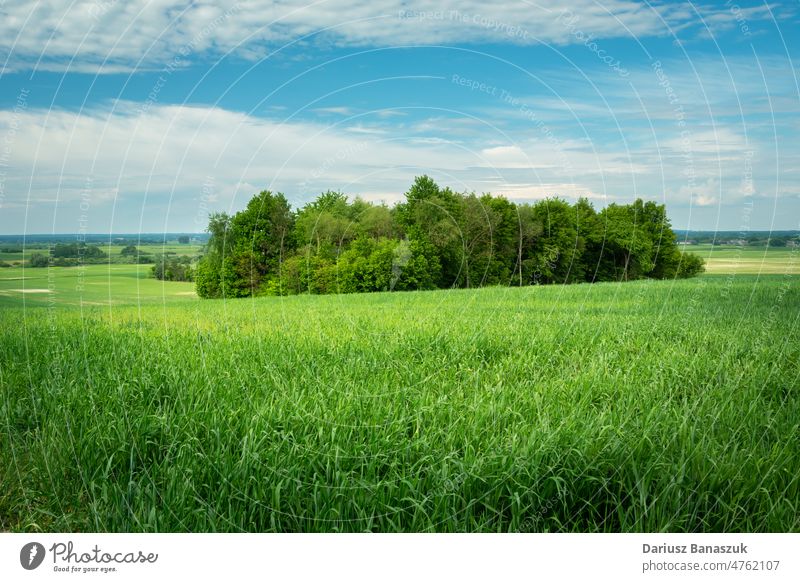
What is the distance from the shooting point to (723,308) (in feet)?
30.7

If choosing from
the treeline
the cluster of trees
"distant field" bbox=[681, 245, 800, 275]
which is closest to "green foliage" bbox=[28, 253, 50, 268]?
the treeline

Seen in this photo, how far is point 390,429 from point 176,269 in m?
5.77

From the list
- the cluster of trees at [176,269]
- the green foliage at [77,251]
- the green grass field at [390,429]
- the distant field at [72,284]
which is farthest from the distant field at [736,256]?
the cluster of trees at [176,269]

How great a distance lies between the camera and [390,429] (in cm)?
396

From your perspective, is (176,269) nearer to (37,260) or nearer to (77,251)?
(77,251)

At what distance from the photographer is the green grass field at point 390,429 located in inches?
126

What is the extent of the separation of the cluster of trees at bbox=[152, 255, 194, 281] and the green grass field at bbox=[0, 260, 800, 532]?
1.35 metres

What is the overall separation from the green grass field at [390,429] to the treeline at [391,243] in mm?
2118

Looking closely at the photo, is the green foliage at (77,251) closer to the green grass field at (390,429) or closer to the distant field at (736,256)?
the green grass field at (390,429)

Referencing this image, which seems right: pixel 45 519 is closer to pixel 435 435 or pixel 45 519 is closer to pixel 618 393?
pixel 435 435
